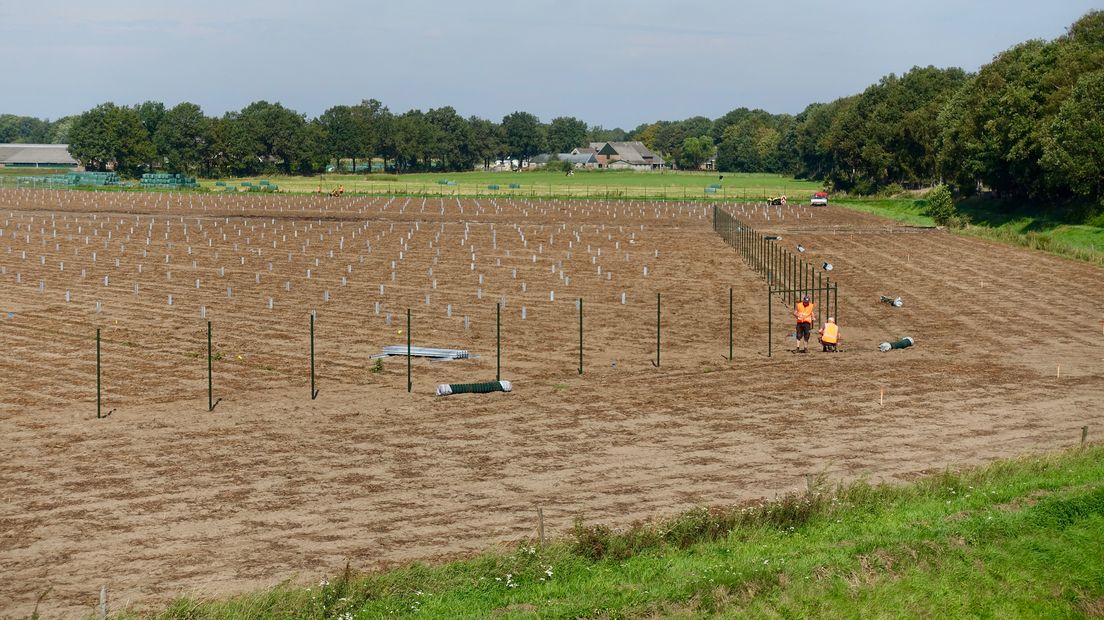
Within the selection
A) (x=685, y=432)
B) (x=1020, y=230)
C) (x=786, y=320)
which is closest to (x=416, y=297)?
(x=786, y=320)

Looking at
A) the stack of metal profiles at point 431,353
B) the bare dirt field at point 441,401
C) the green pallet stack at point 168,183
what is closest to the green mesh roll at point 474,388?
the bare dirt field at point 441,401

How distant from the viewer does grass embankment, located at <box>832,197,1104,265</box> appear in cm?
6894

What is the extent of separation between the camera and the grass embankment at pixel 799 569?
54.2 ft

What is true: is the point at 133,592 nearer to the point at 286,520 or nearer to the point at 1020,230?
the point at 286,520

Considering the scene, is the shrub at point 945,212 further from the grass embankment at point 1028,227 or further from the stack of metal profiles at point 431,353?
the stack of metal profiles at point 431,353

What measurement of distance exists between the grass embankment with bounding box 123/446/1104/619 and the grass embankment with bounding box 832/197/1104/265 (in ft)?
150

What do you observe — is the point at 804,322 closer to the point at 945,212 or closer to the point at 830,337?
the point at 830,337

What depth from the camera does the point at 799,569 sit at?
1792 centimetres

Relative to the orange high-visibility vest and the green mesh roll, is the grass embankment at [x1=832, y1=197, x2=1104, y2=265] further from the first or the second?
the green mesh roll

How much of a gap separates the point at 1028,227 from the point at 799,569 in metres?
70.4

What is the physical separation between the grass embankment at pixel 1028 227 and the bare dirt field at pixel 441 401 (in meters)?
7.60

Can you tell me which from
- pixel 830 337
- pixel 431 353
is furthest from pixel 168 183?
pixel 830 337

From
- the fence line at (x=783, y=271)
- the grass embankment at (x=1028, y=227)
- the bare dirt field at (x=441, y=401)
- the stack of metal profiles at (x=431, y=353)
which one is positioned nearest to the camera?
the bare dirt field at (x=441, y=401)

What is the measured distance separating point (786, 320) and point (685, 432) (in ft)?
57.3
